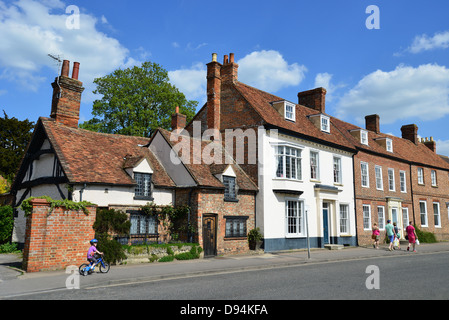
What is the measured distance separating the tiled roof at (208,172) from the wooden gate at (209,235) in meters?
1.76

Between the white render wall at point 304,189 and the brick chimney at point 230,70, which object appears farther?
the brick chimney at point 230,70

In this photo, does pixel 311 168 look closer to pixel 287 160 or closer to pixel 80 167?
pixel 287 160

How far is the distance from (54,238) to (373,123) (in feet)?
103

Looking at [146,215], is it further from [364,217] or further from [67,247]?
[364,217]

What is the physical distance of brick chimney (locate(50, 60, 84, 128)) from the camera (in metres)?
19.1

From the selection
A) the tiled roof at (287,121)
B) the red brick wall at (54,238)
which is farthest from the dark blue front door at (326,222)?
the red brick wall at (54,238)

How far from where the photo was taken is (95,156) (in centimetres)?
1839

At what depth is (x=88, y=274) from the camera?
12.2 metres

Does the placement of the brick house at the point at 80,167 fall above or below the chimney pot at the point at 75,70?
below

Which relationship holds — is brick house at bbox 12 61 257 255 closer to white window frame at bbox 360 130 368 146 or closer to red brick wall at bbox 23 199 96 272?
red brick wall at bbox 23 199 96 272

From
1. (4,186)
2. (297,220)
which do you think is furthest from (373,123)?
(4,186)

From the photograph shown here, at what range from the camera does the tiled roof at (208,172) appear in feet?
62.8

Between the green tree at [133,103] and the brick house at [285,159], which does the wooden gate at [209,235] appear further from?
the green tree at [133,103]

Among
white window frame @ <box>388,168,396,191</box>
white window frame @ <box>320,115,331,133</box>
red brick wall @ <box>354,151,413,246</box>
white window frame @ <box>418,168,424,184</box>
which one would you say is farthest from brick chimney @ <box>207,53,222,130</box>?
white window frame @ <box>418,168,424,184</box>
